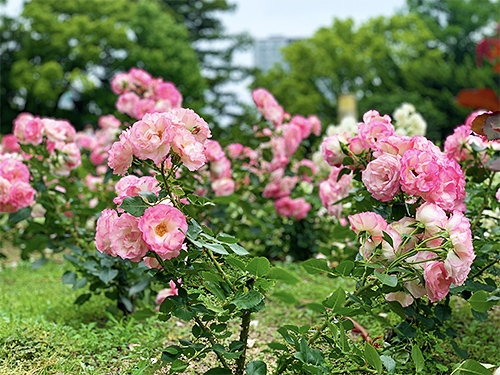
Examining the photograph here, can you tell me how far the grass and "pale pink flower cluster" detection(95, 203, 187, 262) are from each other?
0.32 m

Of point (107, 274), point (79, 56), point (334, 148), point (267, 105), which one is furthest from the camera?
point (79, 56)

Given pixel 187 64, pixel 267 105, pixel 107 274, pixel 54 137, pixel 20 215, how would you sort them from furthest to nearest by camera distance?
pixel 187 64 < pixel 267 105 < pixel 54 137 < pixel 20 215 < pixel 107 274

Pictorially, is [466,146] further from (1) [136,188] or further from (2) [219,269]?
(1) [136,188]

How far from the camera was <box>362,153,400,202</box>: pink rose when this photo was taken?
1238mm

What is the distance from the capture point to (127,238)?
113 centimetres

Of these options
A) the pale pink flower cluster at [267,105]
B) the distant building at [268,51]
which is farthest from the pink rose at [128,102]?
the distant building at [268,51]

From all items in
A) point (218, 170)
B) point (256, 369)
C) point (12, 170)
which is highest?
point (256, 369)

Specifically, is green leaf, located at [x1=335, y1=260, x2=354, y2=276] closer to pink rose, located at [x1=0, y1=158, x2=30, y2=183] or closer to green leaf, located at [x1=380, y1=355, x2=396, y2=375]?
green leaf, located at [x1=380, y1=355, x2=396, y2=375]

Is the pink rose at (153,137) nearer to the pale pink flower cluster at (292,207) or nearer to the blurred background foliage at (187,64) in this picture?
the pale pink flower cluster at (292,207)

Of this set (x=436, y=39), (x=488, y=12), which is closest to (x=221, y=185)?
(x=436, y=39)

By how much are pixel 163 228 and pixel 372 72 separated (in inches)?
785

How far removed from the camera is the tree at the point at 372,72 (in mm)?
17969

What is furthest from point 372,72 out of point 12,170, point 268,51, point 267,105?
point 12,170

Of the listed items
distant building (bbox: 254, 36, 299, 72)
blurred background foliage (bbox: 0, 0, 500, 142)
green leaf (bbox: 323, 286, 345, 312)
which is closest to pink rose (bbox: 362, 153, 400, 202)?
green leaf (bbox: 323, 286, 345, 312)
